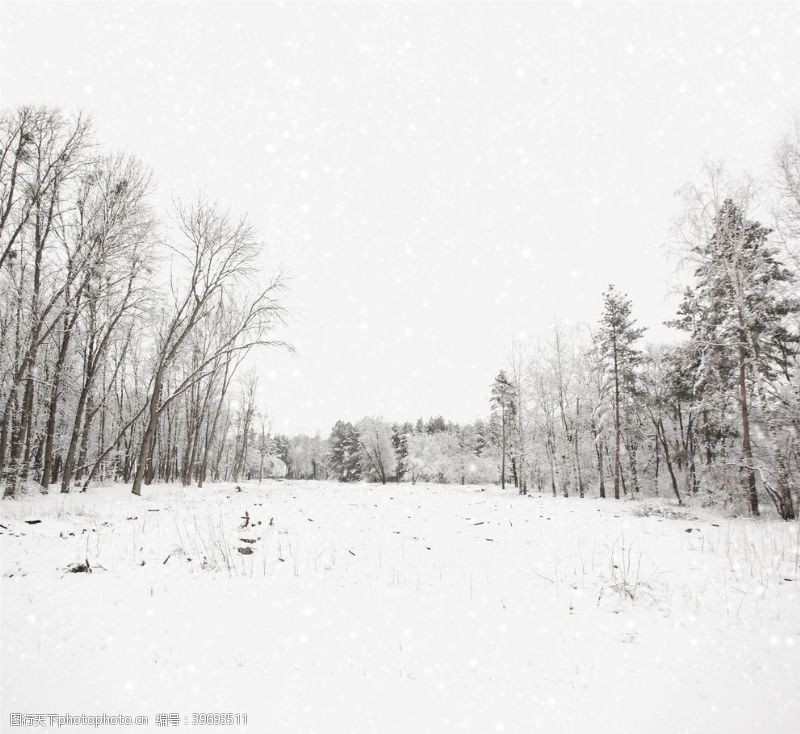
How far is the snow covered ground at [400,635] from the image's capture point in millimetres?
3352

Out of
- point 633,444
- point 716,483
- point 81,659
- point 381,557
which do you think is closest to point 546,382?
point 633,444

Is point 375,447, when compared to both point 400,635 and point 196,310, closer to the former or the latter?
point 196,310

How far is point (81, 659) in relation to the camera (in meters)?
3.83

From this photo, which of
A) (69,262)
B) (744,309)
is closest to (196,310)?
(69,262)

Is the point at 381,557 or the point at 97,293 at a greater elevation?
the point at 97,293

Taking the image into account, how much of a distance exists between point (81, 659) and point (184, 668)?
1.10 meters

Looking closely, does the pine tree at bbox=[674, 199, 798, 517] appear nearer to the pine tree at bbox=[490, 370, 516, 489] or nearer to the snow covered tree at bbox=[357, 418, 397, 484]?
the pine tree at bbox=[490, 370, 516, 489]

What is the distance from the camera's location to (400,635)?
14.7 ft

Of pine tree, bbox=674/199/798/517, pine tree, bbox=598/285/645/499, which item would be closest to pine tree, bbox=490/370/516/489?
pine tree, bbox=598/285/645/499

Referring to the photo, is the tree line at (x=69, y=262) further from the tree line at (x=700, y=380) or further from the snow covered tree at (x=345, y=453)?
the snow covered tree at (x=345, y=453)

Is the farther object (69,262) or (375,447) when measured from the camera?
(375,447)

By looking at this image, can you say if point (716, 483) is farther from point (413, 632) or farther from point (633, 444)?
point (633, 444)

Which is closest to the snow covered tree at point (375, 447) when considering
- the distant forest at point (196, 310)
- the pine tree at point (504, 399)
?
the pine tree at point (504, 399)

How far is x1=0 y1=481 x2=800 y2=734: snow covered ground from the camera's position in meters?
3.35
